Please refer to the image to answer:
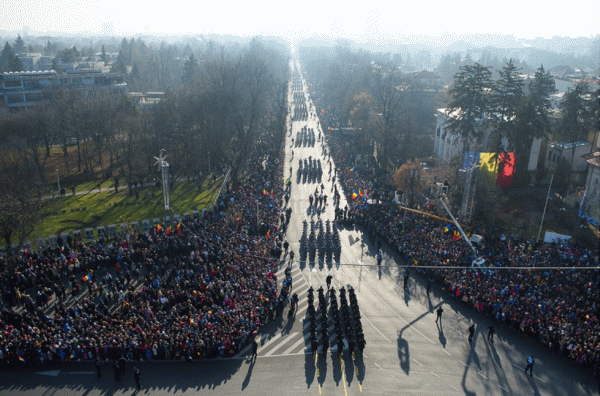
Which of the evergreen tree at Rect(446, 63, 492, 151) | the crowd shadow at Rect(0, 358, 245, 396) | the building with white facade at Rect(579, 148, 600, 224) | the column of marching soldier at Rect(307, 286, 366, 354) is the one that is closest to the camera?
the crowd shadow at Rect(0, 358, 245, 396)

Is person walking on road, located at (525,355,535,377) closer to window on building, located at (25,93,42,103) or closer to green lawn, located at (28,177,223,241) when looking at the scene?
green lawn, located at (28,177,223,241)

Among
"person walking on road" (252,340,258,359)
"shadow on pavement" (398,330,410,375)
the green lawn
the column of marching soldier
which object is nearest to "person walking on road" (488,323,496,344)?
"shadow on pavement" (398,330,410,375)

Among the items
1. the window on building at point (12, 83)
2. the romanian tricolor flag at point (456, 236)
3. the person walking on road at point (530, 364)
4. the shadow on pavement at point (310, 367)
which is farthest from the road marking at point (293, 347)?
the window on building at point (12, 83)

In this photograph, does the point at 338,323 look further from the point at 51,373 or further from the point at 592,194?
the point at 592,194

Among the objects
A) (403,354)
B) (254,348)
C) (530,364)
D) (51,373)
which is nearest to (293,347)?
(254,348)

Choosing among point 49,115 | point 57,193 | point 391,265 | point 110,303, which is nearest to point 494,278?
point 391,265
